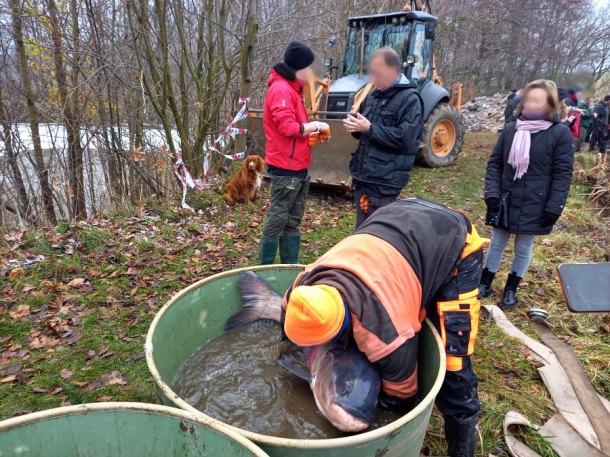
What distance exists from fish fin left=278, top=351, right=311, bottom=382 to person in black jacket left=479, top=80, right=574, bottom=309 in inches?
80.0

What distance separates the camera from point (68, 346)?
2900 mm

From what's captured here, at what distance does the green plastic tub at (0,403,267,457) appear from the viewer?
4.09 feet

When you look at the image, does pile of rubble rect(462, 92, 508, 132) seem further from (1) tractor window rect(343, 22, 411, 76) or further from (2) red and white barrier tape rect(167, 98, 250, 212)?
(2) red and white barrier tape rect(167, 98, 250, 212)

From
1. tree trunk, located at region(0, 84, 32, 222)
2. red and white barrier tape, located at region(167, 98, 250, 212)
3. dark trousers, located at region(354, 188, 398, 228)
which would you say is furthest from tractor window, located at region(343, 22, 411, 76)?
tree trunk, located at region(0, 84, 32, 222)

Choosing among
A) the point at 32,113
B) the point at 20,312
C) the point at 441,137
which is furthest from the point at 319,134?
the point at 441,137

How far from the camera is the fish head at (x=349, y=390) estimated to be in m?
1.64

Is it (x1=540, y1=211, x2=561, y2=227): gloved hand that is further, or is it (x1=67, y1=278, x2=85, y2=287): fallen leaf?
(x1=67, y1=278, x2=85, y2=287): fallen leaf

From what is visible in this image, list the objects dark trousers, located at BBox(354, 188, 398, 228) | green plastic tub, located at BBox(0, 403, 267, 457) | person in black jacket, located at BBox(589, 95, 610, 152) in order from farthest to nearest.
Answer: person in black jacket, located at BBox(589, 95, 610, 152) → dark trousers, located at BBox(354, 188, 398, 228) → green plastic tub, located at BBox(0, 403, 267, 457)

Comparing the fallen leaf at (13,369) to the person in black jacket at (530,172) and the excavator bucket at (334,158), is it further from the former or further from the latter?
the excavator bucket at (334,158)

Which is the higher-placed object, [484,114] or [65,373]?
Answer: [484,114]

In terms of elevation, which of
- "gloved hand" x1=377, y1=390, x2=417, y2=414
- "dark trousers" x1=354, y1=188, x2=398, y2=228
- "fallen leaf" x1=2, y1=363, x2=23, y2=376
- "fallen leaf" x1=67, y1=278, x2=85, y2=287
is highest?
"dark trousers" x1=354, y1=188, x2=398, y2=228

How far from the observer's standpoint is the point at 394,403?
1.90 meters

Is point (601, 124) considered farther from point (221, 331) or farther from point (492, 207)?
point (221, 331)

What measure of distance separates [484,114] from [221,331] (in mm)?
17361
